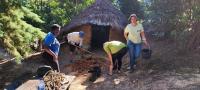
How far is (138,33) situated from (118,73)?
1.35 metres

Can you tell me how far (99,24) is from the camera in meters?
19.0

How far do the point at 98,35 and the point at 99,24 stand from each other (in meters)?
1.35

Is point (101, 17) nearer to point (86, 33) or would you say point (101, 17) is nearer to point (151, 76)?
Answer: point (86, 33)

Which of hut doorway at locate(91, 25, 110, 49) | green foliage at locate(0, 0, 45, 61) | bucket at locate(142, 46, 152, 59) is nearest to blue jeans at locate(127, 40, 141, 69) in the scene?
bucket at locate(142, 46, 152, 59)

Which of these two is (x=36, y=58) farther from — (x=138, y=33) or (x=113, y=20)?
(x=138, y=33)

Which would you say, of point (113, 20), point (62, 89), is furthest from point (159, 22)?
point (62, 89)

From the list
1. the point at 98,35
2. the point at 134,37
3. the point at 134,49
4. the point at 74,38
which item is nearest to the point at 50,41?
the point at 134,37

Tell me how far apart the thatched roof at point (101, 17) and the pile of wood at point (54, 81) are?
9.64 metres

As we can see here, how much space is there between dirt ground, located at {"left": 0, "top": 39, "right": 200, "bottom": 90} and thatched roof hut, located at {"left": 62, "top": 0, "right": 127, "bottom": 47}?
4474mm

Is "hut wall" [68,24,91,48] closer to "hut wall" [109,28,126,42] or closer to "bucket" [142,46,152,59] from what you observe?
"hut wall" [109,28,126,42]

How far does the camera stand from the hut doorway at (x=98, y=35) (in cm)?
2000

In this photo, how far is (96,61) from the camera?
15.2m

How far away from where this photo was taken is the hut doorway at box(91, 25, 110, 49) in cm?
2000

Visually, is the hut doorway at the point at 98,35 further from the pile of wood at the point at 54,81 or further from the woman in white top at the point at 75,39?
the pile of wood at the point at 54,81
